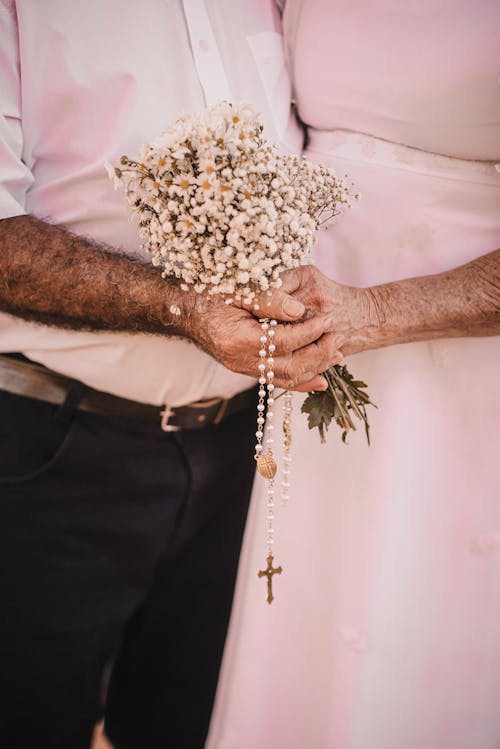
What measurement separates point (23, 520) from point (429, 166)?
1.38 meters

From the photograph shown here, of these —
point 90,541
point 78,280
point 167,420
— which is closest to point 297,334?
point 78,280

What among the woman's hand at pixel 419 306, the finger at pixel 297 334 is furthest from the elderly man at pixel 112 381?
the woman's hand at pixel 419 306

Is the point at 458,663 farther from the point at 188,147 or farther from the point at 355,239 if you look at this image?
the point at 188,147

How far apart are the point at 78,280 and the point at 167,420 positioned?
494 mm

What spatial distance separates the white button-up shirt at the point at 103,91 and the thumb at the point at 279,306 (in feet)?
1.21

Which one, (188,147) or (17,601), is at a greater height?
(188,147)

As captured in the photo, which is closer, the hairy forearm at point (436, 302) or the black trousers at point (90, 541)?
the hairy forearm at point (436, 302)

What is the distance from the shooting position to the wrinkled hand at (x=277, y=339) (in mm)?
1032

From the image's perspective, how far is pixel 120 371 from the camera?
138 centimetres

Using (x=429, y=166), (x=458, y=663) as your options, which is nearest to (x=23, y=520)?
(x=458, y=663)

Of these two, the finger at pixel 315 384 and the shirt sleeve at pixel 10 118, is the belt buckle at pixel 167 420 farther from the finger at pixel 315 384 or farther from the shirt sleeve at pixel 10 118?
the shirt sleeve at pixel 10 118

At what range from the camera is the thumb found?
101 centimetres

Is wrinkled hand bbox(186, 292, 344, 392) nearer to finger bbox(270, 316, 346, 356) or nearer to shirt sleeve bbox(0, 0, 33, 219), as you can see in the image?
finger bbox(270, 316, 346, 356)

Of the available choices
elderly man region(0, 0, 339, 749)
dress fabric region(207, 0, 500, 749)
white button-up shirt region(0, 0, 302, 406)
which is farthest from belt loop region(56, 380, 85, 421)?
dress fabric region(207, 0, 500, 749)
